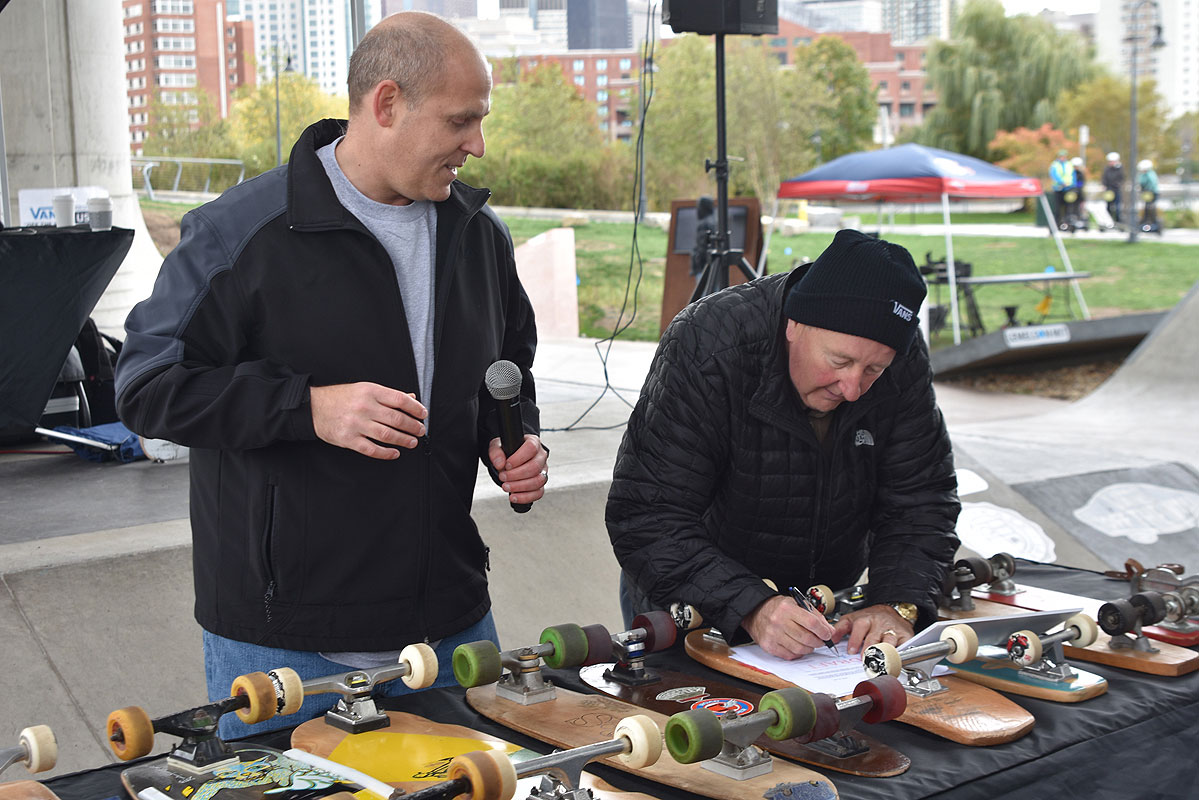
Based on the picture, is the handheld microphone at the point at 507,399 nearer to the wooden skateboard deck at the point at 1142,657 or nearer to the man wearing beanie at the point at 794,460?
the man wearing beanie at the point at 794,460

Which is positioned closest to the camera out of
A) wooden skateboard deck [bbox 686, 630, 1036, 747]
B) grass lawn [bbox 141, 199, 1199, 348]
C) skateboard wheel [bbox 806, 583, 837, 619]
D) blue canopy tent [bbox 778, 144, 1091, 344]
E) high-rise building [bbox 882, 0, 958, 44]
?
wooden skateboard deck [bbox 686, 630, 1036, 747]

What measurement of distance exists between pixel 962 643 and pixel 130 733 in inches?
41.8

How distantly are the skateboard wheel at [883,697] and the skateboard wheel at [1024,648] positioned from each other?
0.96 feet

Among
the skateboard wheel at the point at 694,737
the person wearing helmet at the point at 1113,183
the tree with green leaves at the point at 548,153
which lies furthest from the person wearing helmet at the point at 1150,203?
the skateboard wheel at the point at 694,737

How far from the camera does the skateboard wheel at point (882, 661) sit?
1615mm

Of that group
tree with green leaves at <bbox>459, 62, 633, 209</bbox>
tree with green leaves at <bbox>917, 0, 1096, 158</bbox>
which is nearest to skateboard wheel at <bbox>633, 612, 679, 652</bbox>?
tree with green leaves at <bbox>459, 62, 633, 209</bbox>

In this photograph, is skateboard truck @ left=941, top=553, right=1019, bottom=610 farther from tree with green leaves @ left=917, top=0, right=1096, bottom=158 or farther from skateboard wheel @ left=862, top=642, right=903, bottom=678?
tree with green leaves @ left=917, top=0, right=1096, bottom=158

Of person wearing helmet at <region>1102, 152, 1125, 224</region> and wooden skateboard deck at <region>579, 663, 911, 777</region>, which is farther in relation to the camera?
person wearing helmet at <region>1102, 152, 1125, 224</region>

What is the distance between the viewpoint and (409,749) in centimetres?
140

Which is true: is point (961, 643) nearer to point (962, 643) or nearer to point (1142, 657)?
point (962, 643)

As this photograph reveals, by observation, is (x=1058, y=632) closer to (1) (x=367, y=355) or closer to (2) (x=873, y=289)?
(2) (x=873, y=289)

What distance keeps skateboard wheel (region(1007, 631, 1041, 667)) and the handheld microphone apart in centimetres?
72

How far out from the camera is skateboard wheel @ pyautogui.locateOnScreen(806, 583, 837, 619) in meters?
1.94

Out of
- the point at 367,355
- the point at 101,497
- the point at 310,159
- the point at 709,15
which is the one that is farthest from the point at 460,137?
the point at 709,15
